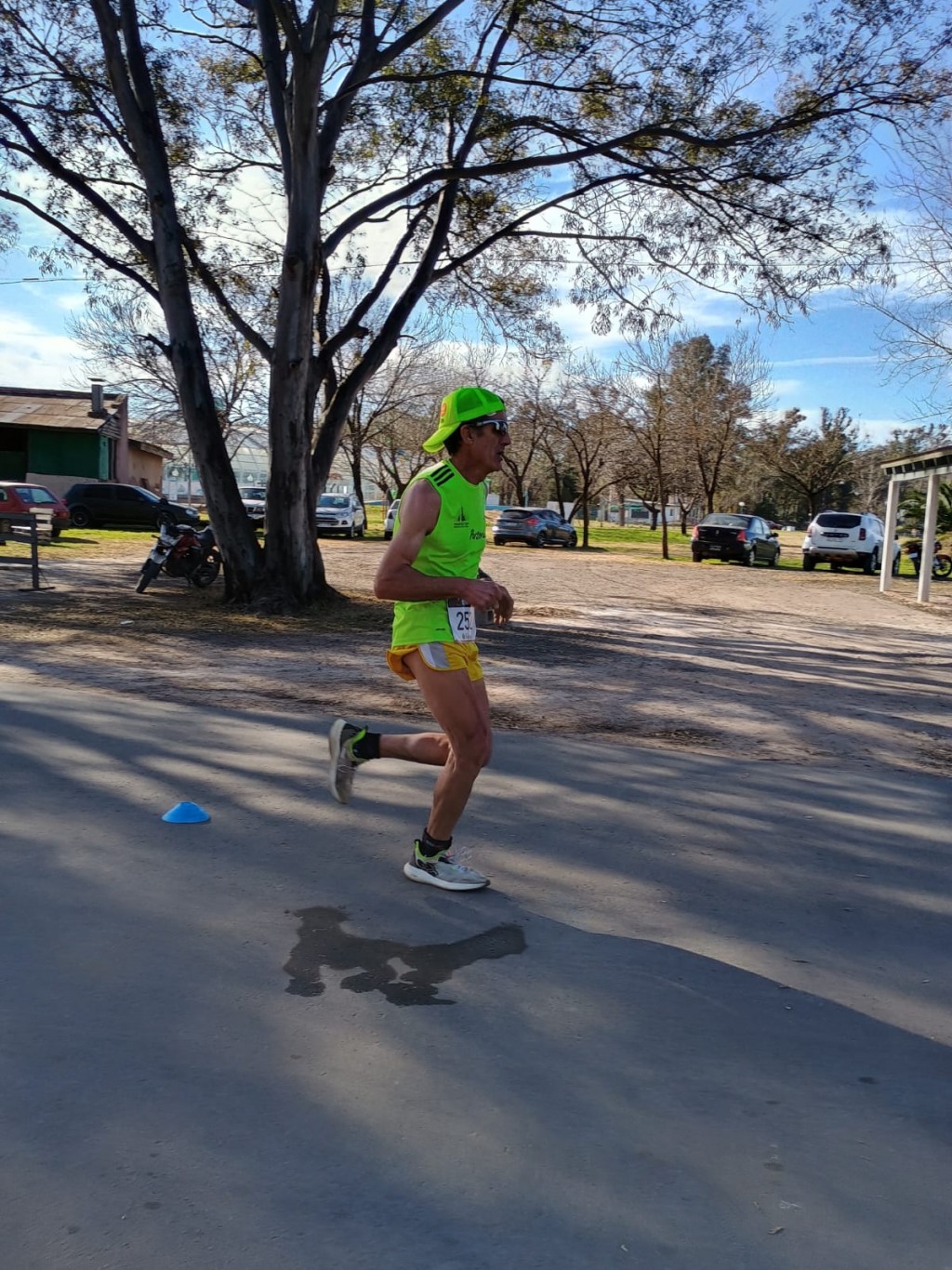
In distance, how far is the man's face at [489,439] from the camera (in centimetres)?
428

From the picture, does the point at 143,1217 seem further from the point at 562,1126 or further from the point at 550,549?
the point at 550,549

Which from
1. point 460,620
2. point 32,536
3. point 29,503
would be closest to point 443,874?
point 460,620

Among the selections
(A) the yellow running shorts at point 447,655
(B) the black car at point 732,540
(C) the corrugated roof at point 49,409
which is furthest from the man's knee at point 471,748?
(C) the corrugated roof at point 49,409

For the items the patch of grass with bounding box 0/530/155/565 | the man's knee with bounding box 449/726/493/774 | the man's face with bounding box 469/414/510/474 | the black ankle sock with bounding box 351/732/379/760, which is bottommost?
the patch of grass with bounding box 0/530/155/565

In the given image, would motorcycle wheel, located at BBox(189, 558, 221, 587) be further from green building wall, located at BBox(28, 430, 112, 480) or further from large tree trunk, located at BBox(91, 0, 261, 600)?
green building wall, located at BBox(28, 430, 112, 480)

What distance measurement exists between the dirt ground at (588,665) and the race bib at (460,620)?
325 cm

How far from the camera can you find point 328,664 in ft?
34.0

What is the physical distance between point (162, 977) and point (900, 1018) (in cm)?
221

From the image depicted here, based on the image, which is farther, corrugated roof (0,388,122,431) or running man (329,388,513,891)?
corrugated roof (0,388,122,431)

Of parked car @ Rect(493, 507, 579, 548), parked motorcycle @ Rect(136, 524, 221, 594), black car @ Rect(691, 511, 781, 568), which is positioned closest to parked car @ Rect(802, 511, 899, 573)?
black car @ Rect(691, 511, 781, 568)

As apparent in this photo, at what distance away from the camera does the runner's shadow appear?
11.5 ft

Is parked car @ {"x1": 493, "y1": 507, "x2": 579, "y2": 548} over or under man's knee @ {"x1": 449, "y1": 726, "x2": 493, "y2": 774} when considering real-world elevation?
over

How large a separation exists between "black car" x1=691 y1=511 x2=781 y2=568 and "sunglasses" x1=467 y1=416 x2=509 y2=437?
32.3 metres

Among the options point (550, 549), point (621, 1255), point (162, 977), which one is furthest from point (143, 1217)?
point (550, 549)
